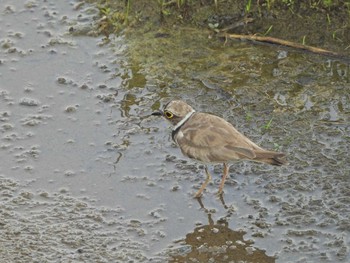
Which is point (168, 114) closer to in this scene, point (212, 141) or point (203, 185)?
point (212, 141)

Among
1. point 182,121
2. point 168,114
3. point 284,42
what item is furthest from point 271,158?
point 284,42

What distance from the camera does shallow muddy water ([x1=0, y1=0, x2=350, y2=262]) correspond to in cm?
696

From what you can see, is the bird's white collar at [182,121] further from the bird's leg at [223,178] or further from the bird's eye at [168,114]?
the bird's leg at [223,178]

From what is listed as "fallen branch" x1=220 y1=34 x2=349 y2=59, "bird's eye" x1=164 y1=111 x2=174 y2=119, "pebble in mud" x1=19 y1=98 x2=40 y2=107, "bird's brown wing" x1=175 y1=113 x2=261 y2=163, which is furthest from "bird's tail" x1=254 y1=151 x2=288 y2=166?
"pebble in mud" x1=19 y1=98 x2=40 y2=107

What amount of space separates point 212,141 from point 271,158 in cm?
58

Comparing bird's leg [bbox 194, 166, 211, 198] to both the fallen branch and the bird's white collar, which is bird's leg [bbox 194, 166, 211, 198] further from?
the fallen branch

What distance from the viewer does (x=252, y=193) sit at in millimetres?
7445

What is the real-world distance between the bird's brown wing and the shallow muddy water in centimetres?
36

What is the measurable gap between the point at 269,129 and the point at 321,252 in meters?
1.70

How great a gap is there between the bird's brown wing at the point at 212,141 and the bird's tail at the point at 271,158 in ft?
0.15

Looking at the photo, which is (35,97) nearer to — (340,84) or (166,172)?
(166,172)

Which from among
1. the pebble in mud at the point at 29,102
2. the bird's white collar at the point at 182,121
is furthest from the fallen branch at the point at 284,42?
the pebble in mud at the point at 29,102

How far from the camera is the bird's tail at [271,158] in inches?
275

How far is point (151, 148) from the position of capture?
8.08 metres
